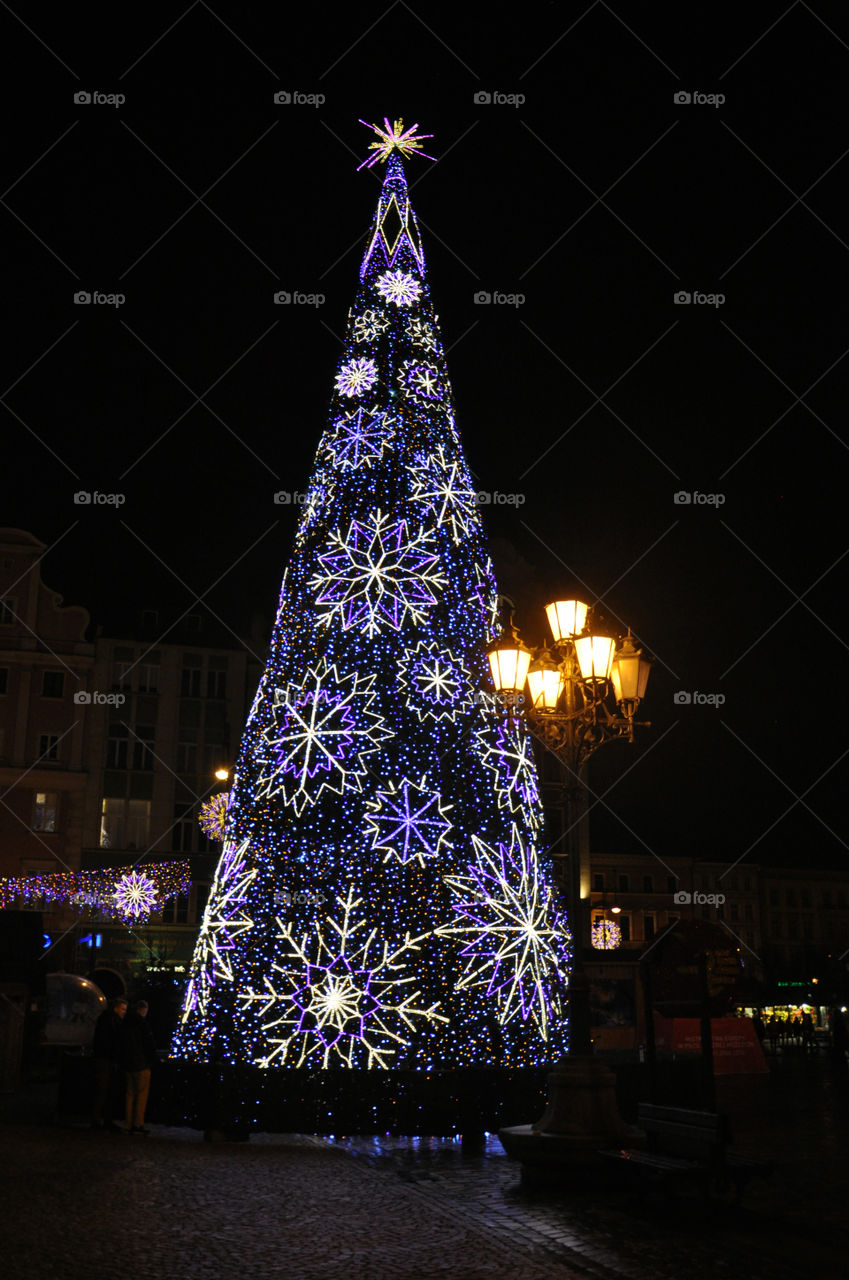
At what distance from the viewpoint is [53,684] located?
1654 inches

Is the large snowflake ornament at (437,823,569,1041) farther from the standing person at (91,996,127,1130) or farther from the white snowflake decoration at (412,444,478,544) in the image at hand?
the standing person at (91,996,127,1130)

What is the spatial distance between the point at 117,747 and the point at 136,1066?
31.9 meters

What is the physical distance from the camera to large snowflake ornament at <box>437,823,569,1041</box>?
12492 millimetres

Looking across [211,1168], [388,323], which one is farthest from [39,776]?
[211,1168]

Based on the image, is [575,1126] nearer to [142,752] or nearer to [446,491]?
[446,491]

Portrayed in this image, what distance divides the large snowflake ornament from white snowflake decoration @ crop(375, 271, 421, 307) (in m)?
6.89

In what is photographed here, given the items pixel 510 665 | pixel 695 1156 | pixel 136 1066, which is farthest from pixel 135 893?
pixel 695 1156

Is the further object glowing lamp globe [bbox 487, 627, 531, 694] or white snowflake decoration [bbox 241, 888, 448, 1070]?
white snowflake decoration [bbox 241, 888, 448, 1070]

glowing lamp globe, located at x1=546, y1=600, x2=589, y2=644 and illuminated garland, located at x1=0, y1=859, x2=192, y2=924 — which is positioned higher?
glowing lamp globe, located at x1=546, y1=600, x2=589, y2=644

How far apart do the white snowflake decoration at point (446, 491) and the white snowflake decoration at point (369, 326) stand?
1.81 m

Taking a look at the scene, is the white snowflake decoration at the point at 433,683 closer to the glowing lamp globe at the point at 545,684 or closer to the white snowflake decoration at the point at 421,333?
the glowing lamp globe at the point at 545,684

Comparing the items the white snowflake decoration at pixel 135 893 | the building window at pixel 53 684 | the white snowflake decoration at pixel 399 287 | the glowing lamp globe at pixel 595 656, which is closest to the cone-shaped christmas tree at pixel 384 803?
the white snowflake decoration at pixel 399 287

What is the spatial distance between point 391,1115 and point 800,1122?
5.70 metres

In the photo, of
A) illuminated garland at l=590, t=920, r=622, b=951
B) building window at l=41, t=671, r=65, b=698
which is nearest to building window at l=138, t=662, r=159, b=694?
building window at l=41, t=671, r=65, b=698
